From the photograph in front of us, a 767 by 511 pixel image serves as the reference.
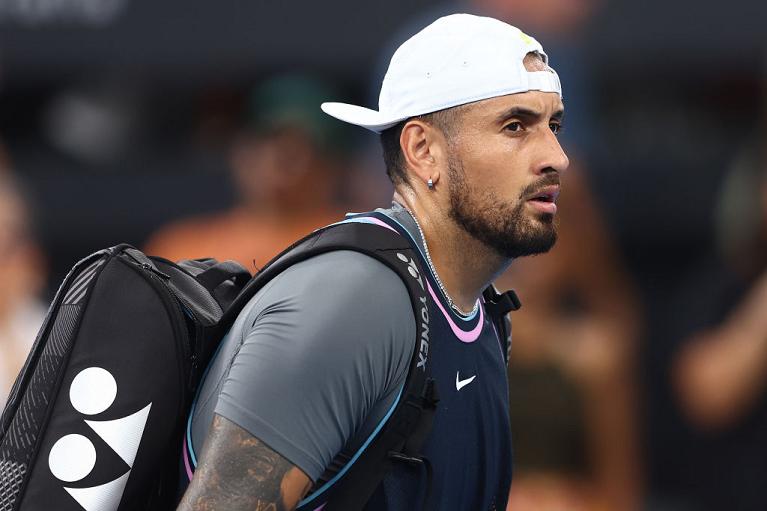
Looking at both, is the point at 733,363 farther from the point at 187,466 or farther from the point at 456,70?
the point at 187,466

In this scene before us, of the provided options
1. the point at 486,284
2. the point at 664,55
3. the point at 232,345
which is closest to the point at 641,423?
the point at 664,55

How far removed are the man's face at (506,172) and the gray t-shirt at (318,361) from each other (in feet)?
1.42

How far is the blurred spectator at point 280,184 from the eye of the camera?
6188mm

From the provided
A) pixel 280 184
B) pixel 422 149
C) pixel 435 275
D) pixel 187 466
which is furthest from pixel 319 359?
pixel 280 184

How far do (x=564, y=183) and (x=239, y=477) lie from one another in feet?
12.6

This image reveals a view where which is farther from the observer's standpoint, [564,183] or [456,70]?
[564,183]

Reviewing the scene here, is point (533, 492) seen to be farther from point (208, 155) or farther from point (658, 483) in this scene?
point (208, 155)

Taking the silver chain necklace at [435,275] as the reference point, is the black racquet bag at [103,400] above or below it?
below

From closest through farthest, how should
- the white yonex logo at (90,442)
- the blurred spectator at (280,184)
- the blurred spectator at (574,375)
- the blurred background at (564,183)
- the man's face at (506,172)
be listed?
the white yonex logo at (90,442)
the man's face at (506,172)
the blurred spectator at (574,375)
the blurred background at (564,183)
the blurred spectator at (280,184)

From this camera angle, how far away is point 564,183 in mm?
6113

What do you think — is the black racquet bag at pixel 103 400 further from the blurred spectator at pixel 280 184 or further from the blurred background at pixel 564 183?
the blurred spectator at pixel 280 184

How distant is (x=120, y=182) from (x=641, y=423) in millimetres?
2915

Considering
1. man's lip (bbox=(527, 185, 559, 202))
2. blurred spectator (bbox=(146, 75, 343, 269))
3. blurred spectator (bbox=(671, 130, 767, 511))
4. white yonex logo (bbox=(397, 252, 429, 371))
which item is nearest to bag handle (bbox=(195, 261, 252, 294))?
white yonex logo (bbox=(397, 252, 429, 371))

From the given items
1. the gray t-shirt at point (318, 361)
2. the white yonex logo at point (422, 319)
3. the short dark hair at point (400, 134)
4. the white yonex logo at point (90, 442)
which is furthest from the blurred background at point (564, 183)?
the white yonex logo at point (90, 442)
